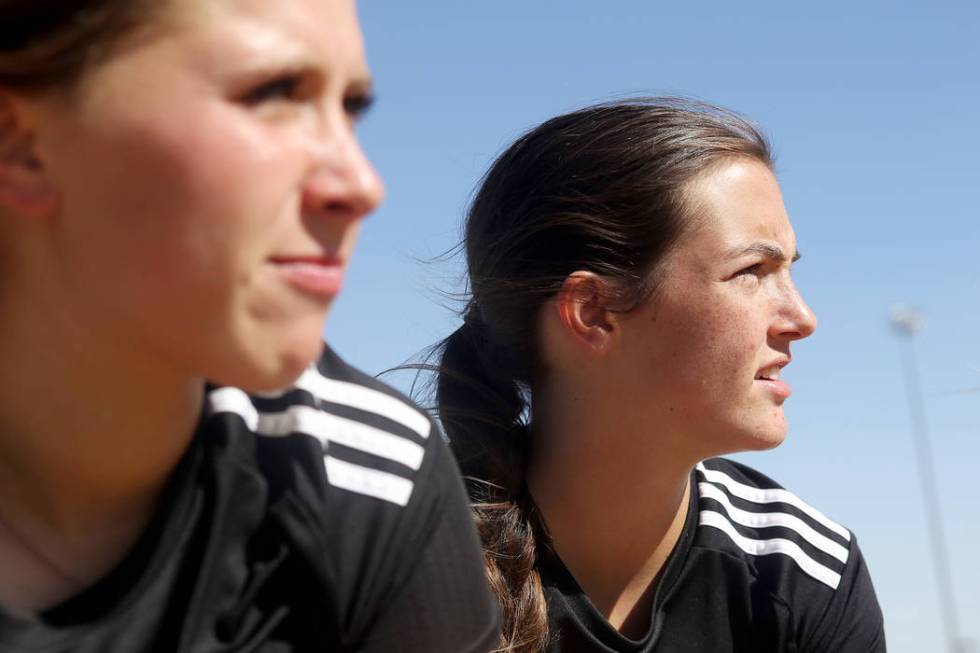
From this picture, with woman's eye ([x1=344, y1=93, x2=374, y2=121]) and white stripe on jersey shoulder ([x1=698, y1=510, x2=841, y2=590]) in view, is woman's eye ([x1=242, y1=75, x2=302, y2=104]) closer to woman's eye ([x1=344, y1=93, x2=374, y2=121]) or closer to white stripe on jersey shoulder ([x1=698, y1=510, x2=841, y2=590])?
woman's eye ([x1=344, y1=93, x2=374, y2=121])

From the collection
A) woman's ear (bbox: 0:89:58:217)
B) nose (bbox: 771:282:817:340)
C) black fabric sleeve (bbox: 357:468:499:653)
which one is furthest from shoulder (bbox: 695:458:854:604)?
woman's ear (bbox: 0:89:58:217)

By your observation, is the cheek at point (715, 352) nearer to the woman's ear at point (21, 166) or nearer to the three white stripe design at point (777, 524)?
the three white stripe design at point (777, 524)

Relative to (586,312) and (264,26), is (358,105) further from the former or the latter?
(586,312)

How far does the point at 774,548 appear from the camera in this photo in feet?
12.9

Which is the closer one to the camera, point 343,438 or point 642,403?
point 343,438

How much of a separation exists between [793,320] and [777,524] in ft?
2.09

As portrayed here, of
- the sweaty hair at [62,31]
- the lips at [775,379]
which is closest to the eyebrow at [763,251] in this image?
the lips at [775,379]

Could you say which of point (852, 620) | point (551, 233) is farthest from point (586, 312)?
point (852, 620)

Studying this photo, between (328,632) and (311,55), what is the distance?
3.24ft

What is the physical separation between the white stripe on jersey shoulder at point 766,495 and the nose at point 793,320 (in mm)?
531

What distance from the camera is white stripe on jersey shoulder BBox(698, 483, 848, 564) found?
393 centimetres

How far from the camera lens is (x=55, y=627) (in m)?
1.99

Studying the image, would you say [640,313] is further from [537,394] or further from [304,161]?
[304,161]

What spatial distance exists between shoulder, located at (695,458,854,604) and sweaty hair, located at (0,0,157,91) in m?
2.60
